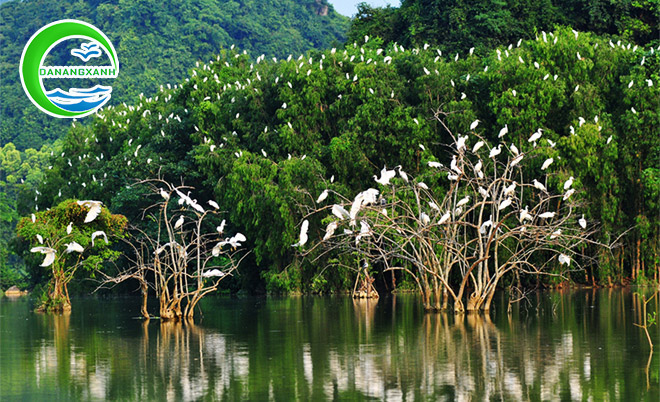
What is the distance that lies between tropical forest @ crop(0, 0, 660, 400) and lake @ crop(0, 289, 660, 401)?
65 millimetres

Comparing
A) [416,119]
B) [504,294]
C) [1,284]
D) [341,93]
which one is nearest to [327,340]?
[504,294]

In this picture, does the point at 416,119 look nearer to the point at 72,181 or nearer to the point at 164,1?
the point at 72,181

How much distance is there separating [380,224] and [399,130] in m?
11.3

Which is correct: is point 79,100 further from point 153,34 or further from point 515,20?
point 515,20

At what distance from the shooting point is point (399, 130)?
27766 millimetres

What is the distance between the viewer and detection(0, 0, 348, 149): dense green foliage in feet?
191

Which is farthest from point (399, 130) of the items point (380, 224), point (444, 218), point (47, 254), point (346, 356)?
point (346, 356)

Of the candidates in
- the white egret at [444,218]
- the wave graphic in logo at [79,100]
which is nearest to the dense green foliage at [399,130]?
the white egret at [444,218]

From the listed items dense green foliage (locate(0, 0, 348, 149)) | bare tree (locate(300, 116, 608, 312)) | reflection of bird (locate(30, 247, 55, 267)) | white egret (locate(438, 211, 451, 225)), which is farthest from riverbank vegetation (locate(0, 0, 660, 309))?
dense green foliage (locate(0, 0, 348, 149))

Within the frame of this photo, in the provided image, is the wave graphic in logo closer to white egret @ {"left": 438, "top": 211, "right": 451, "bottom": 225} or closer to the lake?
the lake

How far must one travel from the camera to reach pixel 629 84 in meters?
26.2

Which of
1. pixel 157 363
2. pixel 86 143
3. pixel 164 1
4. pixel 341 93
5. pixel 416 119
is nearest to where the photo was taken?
pixel 157 363

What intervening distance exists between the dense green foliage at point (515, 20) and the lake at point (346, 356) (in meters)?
13.5

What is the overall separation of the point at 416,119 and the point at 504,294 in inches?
201
